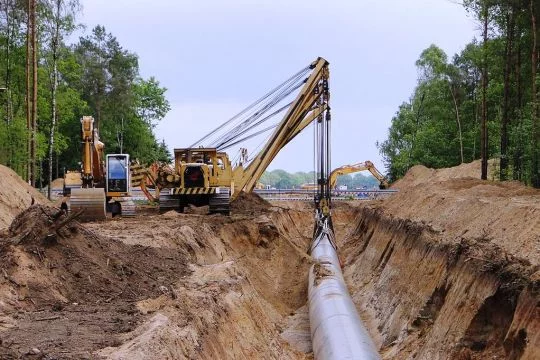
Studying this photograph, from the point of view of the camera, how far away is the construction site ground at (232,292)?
926 cm

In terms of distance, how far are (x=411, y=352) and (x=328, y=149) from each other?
13.9m

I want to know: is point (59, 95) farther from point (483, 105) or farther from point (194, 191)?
point (483, 105)

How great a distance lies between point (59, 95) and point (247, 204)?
16.1 metres

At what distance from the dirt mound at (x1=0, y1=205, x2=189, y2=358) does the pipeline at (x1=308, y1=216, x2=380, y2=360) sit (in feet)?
9.99

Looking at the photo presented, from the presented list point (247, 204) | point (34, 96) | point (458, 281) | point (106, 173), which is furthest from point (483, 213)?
point (34, 96)

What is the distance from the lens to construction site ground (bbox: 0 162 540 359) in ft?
30.4

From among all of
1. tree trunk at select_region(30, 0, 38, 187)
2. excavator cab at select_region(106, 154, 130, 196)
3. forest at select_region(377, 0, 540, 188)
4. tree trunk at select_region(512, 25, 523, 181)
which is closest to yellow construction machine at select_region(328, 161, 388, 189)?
forest at select_region(377, 0, 540, 188)

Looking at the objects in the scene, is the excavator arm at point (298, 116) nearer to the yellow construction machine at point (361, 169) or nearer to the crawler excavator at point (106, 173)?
the crawler excavator at point (106, 173)

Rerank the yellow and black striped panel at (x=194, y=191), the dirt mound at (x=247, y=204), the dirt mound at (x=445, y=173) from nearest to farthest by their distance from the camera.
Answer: the yellow and black striped panel at (x=194, y=191)
the dirt mound at (x=247, y=204)
the dirt mound at (x=445, y=173)

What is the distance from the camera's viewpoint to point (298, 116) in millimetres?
29109

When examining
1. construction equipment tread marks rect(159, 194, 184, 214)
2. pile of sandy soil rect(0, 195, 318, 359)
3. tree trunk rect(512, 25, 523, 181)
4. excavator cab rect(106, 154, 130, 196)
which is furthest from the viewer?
construction equipment tread marks rect(159, 194, 184, 214)

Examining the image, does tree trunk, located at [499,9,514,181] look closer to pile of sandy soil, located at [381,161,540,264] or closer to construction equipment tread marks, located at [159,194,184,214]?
pile of sandy soil, located at [381,161,540,264]

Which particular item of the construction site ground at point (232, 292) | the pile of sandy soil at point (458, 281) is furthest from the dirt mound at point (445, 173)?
the construction site ground at point (232, 292)

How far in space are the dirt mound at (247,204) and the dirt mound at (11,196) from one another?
997 cm
